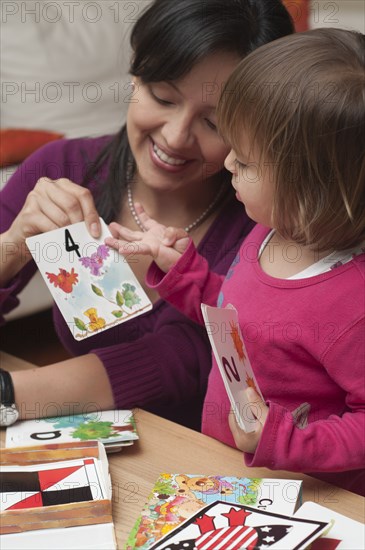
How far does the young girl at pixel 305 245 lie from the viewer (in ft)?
3.21

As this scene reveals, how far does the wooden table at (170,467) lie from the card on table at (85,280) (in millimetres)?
165

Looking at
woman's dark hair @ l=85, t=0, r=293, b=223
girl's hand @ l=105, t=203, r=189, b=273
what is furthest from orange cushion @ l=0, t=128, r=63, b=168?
girl's hand @ l=105, t=203, r=189, b=273

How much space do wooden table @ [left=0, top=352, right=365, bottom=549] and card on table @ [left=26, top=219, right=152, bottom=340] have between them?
165 mm

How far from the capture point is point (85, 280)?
1194mm

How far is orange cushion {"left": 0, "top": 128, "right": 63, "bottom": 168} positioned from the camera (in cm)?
250

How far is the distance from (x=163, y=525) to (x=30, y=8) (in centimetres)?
216

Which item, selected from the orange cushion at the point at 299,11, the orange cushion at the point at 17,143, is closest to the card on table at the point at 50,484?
the orange cushion at the point at 17,143

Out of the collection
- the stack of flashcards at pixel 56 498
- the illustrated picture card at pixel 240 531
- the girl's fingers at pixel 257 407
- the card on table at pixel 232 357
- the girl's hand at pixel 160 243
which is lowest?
the stack of flashcards at pixel 56 498

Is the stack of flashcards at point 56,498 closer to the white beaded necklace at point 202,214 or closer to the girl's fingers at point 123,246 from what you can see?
the girl's fingers at point 123,246

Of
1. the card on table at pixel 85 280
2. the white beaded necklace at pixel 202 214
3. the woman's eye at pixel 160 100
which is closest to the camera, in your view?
the card on table at pixel 85 280

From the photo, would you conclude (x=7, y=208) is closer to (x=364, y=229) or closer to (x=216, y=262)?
(x=216, y=262)

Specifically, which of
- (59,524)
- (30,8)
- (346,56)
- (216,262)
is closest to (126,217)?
(216,262)

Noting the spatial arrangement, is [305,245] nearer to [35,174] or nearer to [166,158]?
[166,158]

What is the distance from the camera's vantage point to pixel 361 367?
1011 millimetres
